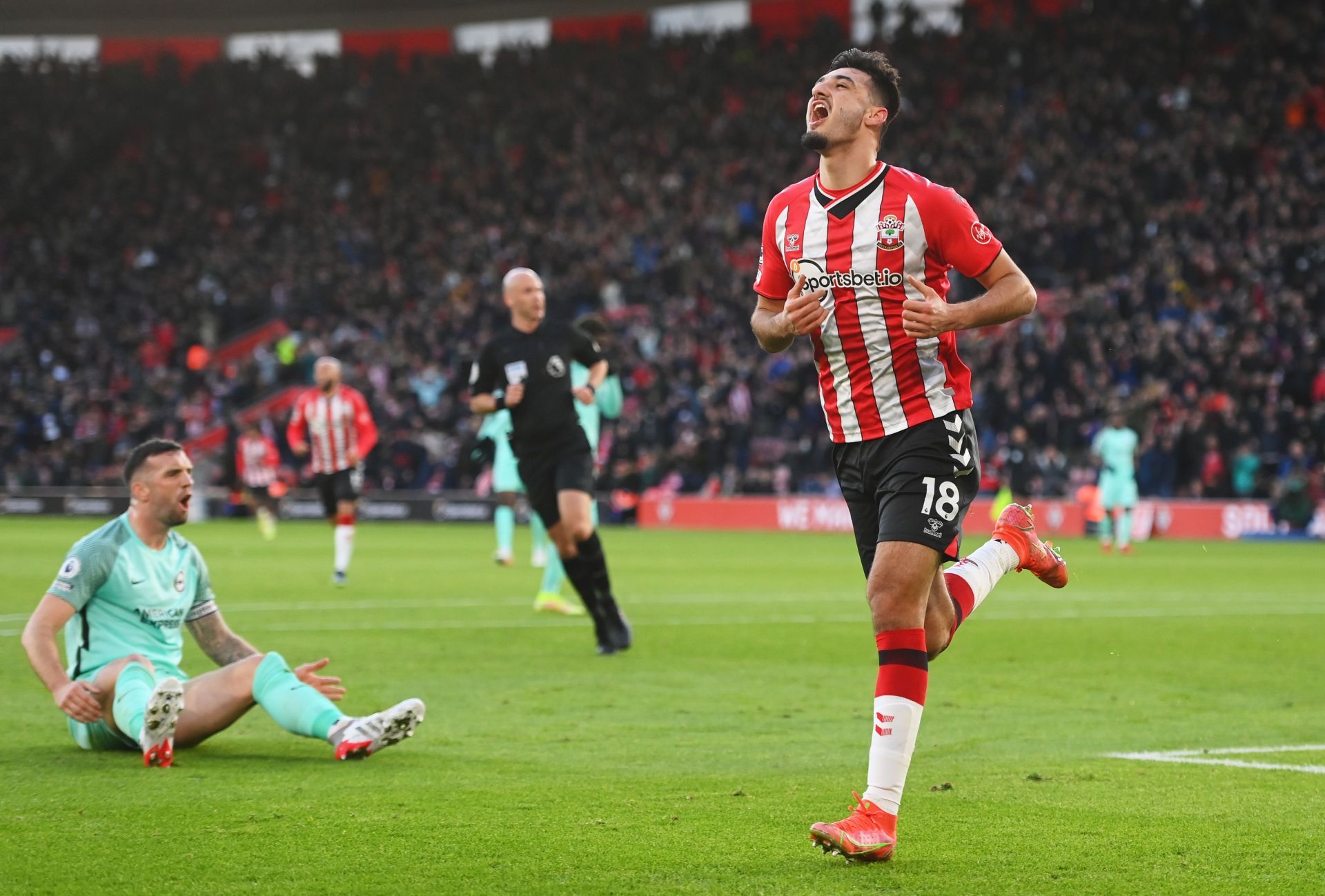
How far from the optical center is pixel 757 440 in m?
32.5

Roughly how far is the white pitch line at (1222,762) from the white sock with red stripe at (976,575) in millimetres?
1083

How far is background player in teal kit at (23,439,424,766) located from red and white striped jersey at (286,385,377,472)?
11.3m

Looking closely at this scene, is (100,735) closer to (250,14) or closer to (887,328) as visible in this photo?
(887,328)

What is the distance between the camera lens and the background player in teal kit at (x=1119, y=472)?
24.7m

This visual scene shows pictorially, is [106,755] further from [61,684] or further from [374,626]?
[374,626]

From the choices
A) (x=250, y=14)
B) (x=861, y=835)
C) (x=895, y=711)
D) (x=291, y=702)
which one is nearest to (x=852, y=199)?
(x=895, y=711)

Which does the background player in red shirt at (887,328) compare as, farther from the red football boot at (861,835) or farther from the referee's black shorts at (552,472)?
the referee's black shorts at (552,472)

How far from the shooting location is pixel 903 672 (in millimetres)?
4910

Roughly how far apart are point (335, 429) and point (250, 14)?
122 feet

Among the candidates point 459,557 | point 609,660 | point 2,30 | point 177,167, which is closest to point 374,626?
point 609,660

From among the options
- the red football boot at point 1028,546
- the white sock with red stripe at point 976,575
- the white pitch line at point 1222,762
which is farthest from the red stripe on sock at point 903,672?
the white pitch line at point 1222,762

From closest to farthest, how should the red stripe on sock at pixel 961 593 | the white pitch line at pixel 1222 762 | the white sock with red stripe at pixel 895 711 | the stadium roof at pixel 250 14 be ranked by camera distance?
the white sock with red stripe at pixel 895 711
the red stripe on sock at pixel 961 593
the white pitch line at pixel 1222 762
the stadium roof at pixel 250 14

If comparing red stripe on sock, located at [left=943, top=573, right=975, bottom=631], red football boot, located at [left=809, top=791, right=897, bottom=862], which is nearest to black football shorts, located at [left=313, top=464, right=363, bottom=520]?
red stripe on sock, located at [left=943, top=573, right=975, bottom=631]

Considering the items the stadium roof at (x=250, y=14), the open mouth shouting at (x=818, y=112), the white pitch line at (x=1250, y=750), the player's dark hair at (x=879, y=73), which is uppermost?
the stadium roof at (x=250, y=14)
